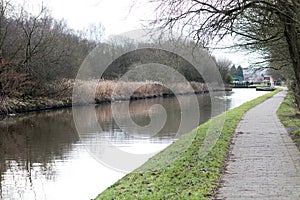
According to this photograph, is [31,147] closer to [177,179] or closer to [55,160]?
[55,160]

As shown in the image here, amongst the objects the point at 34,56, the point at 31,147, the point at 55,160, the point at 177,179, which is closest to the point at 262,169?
the point at 177,179

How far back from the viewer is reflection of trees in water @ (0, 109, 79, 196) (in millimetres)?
11227

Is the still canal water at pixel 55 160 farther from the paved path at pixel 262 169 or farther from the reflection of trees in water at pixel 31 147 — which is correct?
the paved path at pixel 262 169

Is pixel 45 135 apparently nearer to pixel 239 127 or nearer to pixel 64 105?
pixel 239 127

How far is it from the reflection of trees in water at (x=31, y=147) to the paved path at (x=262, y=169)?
463 cm

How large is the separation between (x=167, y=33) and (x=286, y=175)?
3.55 metres

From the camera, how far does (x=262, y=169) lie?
8617 mm

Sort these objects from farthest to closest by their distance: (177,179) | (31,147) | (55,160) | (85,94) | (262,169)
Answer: (85,94) → (31,147) → (55,160) → (262,169) → (177,179)

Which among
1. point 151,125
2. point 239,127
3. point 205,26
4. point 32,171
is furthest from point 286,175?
point 151,125

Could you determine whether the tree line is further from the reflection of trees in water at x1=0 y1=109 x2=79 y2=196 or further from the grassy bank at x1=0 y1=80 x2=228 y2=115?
the reflection of trees in water at x1=0 y1=109 x2=79 y2=196

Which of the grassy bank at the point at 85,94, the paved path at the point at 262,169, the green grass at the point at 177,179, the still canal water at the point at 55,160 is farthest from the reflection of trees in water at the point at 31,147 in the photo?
the grassy bank at the point at 85,94

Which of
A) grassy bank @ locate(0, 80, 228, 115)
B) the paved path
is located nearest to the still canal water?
the paved path

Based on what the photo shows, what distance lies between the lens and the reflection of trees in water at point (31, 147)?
11.2m

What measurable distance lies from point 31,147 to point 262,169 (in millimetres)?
9514
